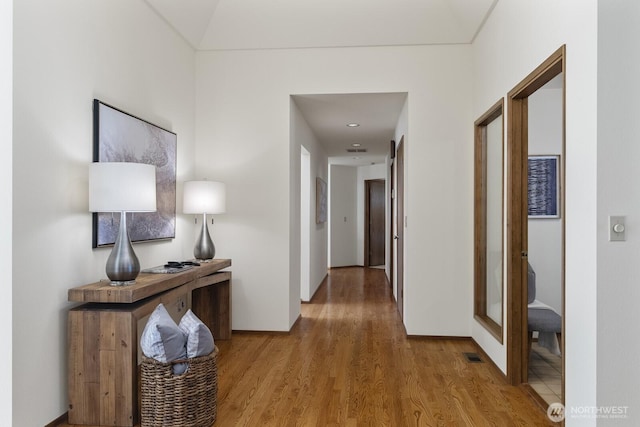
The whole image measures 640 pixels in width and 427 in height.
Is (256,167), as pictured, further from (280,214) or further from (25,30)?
(25,30)

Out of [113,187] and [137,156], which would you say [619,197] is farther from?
[137,156]

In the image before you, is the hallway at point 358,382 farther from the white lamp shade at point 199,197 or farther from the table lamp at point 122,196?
the white lamp shade at point 199,197

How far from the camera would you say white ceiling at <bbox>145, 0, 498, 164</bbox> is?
12.4 feet

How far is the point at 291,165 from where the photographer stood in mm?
4293

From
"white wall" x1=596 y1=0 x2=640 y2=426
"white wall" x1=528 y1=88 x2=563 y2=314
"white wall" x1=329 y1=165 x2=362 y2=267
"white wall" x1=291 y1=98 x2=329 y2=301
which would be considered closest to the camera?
"white wall" x1=596 y1=0 x2=640 y2=426

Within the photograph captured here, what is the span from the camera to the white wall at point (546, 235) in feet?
14.0

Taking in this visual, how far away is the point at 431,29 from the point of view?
395cm

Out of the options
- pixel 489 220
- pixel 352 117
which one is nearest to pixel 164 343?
pixel 489 220

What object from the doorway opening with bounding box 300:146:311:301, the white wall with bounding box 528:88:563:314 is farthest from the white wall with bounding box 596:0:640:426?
the doorway opening with bounding box 300:146:311:301

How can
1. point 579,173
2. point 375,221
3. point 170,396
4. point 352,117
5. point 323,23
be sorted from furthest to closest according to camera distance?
point 375,221 < point 352,117 < point 323,23 < point 170,396 < point 579,173

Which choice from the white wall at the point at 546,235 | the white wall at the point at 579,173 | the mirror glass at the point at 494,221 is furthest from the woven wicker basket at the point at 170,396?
the white wall at the point at 546,235

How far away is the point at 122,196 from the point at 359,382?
6.33ft

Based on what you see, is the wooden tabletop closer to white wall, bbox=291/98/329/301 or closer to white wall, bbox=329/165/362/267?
white wall, bbox=291/98/329/301

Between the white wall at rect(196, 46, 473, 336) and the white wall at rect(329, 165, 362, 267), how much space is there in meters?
5.39
